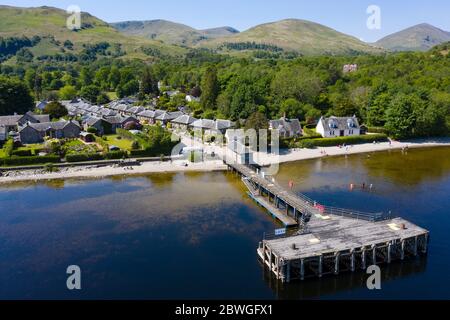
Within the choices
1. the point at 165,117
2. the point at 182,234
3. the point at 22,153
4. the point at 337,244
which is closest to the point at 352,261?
the point at 337,244

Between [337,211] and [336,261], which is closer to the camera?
[336,261]

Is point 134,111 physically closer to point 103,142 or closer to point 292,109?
point 103,142

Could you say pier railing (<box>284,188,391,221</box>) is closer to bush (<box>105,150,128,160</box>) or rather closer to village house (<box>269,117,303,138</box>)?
bush (<box>105,150,128,160</box>)

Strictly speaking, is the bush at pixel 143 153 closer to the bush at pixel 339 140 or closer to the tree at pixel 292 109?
the bush at pixel 339 140

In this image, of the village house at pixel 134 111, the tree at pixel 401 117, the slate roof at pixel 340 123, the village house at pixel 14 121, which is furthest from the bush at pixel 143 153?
the tree at pixel 401 117

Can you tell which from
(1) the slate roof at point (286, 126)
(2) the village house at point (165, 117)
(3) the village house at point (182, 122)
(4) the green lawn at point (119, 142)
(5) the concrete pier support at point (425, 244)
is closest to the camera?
(5) the concrete pier support at point (425, 244)
